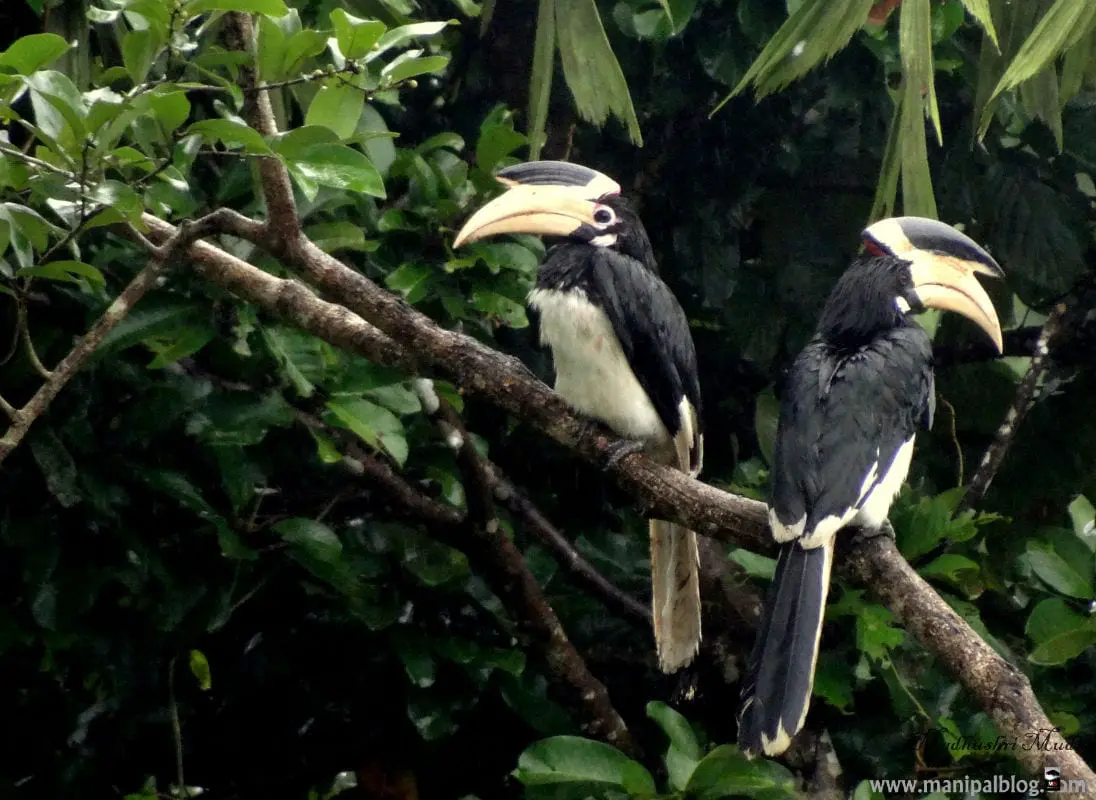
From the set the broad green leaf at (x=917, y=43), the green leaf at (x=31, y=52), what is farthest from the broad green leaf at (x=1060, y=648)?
the green leaf at (x=31, y=52)

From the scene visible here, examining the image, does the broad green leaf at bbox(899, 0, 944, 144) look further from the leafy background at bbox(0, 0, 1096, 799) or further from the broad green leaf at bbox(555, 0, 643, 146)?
the broad green leaf at bbox(555, 0, 643, 146)

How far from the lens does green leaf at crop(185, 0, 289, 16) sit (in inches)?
64.1

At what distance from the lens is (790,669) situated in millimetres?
1917

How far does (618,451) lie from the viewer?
2.26m

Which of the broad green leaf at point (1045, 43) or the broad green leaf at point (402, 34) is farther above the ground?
the broad green leaf at point (402, 34)

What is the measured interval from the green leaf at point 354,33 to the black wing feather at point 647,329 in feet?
2.60

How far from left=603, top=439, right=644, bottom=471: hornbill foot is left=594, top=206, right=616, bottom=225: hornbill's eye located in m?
0.48

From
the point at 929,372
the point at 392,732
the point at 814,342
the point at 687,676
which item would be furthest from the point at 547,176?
the point at 392,732

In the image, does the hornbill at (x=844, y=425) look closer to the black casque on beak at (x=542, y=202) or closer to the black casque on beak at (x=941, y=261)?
the black casque on beak at (x=941, y=261)

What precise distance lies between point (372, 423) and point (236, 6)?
2.68 ft

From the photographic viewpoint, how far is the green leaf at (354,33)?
1739mm

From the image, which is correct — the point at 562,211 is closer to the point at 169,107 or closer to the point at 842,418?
the point at 842,418

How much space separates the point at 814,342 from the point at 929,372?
21 centimetres

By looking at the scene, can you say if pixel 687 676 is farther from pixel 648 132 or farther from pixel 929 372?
pixel 648 132
